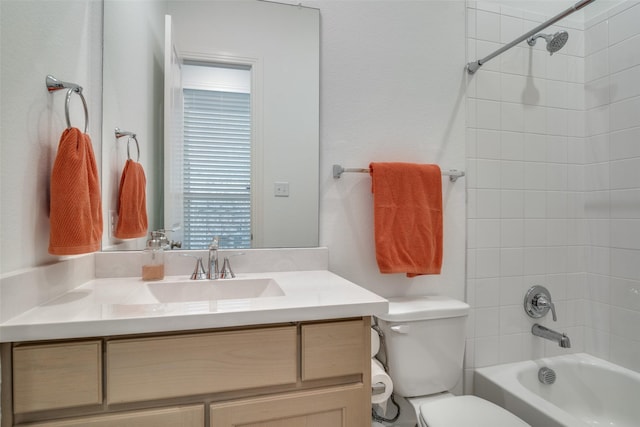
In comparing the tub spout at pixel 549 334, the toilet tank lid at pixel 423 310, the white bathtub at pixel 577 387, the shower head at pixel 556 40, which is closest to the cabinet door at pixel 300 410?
the toilet tank lid at pixel 423 310

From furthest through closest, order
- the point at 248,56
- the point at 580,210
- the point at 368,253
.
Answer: the point at 580,210
the point at 368,253
the point at 248,56

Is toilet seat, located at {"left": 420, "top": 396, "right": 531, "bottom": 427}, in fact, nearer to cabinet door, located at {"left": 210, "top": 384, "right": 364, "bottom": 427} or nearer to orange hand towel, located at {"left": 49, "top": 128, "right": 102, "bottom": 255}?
cabinet door, located at {"left": 210, "top": 384, "right": 364, "bottom": 427}

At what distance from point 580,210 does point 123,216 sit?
7.08 ft

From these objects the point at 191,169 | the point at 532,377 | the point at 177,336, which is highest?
the point at 191,169

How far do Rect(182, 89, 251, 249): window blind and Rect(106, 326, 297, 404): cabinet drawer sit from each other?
1.88 feet

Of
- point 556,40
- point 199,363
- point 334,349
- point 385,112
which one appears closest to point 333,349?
point 334,349

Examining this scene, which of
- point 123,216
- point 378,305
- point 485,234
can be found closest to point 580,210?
point 485,234

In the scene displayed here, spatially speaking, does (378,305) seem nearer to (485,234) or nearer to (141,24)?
(485,234)

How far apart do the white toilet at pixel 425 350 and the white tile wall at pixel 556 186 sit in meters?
0.33

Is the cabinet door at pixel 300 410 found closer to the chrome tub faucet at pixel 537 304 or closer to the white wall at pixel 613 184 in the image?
the chrome tub faucet at pixel 537 304

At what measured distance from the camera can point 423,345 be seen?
49.4 inches

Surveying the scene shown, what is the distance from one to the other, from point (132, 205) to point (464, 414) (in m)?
1.37

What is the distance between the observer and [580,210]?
1724mm

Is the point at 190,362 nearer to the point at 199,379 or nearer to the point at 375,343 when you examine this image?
the point at 199,379
